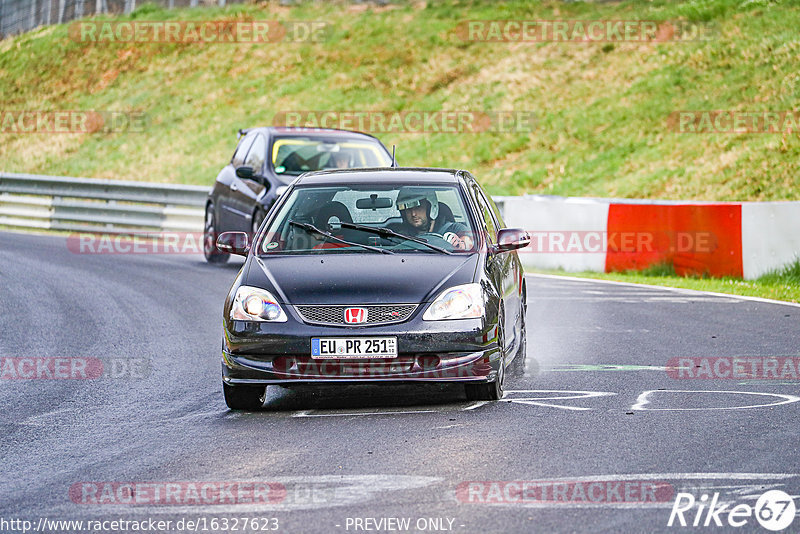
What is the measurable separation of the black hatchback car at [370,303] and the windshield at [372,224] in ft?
0.03

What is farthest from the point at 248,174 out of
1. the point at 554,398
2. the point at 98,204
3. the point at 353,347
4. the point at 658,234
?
the point at 98,204

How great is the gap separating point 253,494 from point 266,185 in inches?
442

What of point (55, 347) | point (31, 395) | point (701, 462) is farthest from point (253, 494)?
point (55, 347)

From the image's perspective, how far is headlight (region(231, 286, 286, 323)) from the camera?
8.25 metres

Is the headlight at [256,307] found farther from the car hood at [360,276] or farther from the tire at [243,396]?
the tire at [243,396]

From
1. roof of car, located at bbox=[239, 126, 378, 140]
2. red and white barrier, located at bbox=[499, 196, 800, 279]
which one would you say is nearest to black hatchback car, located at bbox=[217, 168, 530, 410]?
red and white barrier, located at bbox=[499, 196, 800, 279]

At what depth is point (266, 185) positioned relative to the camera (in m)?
17.0

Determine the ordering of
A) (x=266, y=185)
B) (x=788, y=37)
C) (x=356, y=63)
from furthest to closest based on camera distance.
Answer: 1. (x=356, y=63)
2. (x=788, y=37)
3. (x=266, y=185)

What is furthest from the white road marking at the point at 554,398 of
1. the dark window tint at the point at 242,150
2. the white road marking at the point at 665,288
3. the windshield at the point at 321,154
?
the dark window tint at the point at 242,150

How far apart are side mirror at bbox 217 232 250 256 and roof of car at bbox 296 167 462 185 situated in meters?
0.66

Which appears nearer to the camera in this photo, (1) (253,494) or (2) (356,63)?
(1) (253,494)

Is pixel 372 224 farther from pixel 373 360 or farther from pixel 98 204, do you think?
pixel 98 204

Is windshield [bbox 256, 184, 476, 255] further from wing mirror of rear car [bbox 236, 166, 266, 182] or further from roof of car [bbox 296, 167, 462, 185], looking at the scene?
wing mirror of rear car [bbox 236, 166, 266, 182]

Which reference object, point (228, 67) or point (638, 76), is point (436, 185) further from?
point (228, 67)
